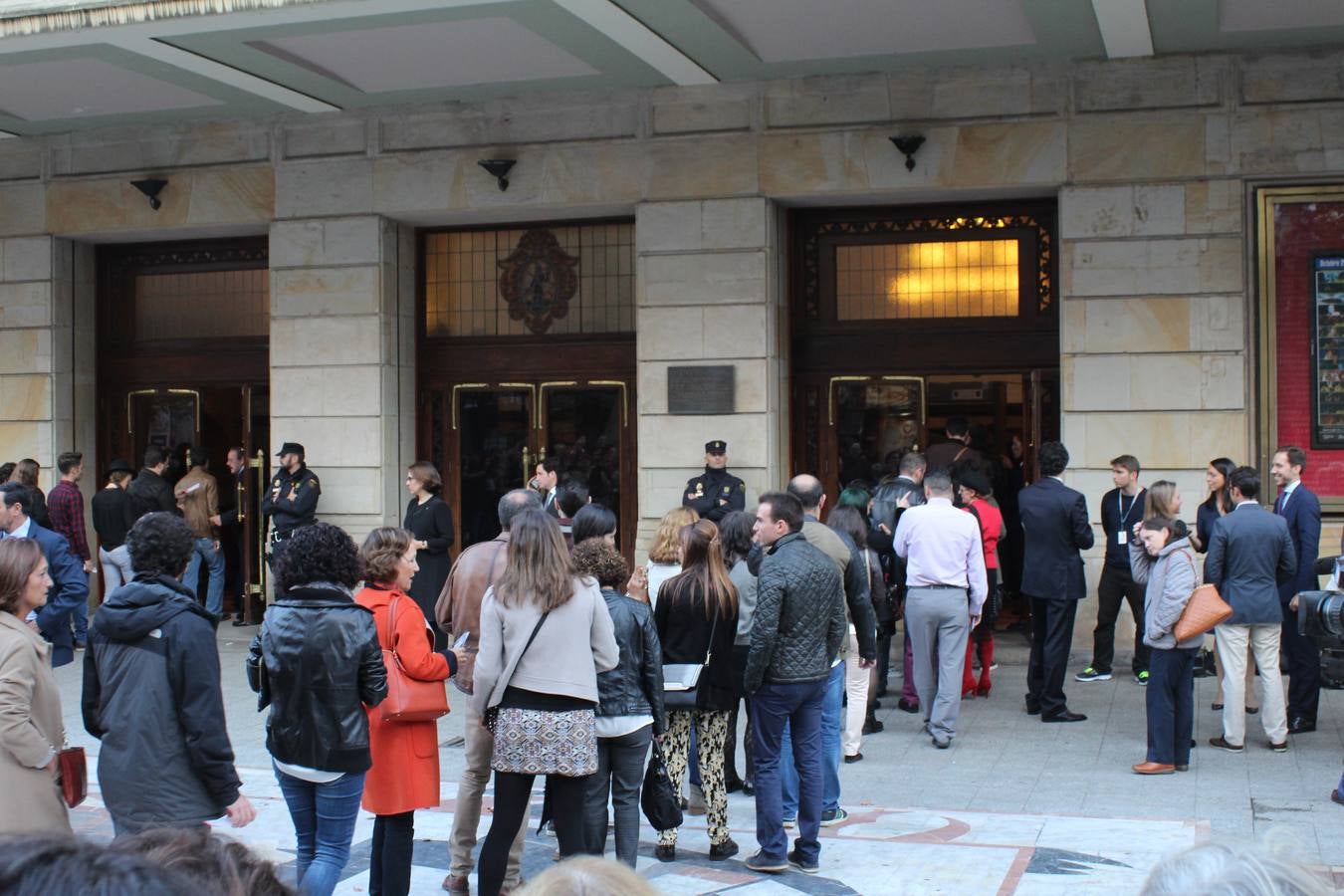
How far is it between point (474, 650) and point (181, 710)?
1.95 metres

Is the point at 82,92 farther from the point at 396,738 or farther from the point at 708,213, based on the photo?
the point at 396,738

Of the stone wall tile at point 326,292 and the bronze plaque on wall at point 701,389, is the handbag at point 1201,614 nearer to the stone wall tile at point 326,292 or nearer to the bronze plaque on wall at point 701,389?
the bronze plaque on wall at point 701,389

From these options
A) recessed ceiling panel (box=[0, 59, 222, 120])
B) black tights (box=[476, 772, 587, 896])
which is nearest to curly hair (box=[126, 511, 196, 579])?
black tights (box=[476, 772, 587, 896])

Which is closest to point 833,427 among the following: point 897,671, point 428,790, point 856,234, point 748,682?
point 856,234

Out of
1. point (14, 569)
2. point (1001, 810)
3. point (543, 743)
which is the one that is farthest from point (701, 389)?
point (14, 569)

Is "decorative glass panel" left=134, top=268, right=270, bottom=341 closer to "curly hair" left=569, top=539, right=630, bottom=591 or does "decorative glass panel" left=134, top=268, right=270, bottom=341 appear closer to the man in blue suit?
the man in blue suit

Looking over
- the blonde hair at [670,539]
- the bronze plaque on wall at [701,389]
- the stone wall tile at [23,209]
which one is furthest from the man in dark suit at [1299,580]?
the stone wall tile at [23,209]

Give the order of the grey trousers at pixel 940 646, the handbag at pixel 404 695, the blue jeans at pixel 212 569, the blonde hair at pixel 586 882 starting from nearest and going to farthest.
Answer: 1. the blonde hair at pixel 586 882
2. the handbag at pixel 404 695
3. the grey trousers at pixel 940 646
4. the blue jeans at pixel 212 569

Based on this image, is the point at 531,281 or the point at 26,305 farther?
the point at 26,305

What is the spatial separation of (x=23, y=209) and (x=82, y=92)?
2438mm

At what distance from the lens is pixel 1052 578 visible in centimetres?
1081

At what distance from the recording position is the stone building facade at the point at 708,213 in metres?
12.7

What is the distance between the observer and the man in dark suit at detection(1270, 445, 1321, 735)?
10219 millimetres

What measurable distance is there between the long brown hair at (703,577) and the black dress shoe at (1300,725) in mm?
4809
